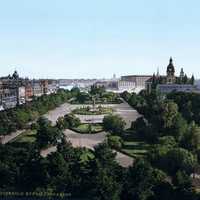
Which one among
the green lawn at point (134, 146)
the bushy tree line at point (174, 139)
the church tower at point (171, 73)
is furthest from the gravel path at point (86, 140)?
the church tower at point (171, 73)

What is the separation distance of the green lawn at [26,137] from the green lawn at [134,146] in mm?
9140

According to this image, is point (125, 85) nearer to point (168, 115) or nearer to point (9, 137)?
point (9, 137)

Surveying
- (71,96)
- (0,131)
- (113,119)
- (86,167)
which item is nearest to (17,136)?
(0,131)

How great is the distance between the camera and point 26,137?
43062 millimetres

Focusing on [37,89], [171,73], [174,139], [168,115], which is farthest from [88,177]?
[37,89]

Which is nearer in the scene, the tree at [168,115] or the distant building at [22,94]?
the tree at [168,115]

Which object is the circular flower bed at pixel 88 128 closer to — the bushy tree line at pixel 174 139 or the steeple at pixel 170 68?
the bushy tree line at pixel 174 139

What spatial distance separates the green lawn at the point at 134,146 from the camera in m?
34.9

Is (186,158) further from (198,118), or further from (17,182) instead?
(198,118)

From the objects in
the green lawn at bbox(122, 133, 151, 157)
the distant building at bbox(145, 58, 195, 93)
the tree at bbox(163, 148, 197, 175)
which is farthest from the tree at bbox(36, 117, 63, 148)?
the distant building at bbox(145, 58, 195, 93)

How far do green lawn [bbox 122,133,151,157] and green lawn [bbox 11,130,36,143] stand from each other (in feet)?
30.0

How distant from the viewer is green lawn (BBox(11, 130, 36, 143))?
40.9 metres

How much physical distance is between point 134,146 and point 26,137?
11.7 m

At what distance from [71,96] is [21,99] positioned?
29.0 meters
